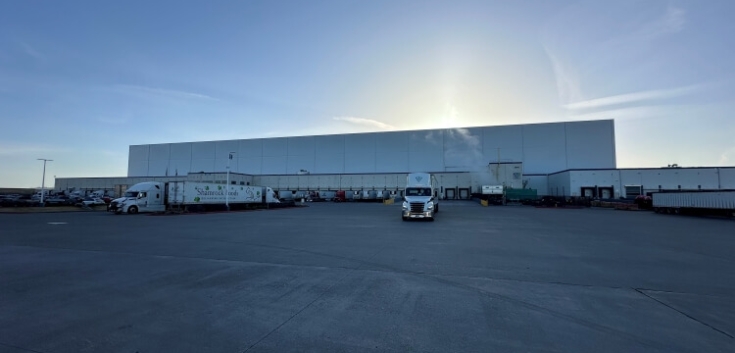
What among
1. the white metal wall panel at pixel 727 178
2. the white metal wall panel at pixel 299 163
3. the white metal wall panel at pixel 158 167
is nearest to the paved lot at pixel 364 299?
the white metal wall panel at pixel 727 178

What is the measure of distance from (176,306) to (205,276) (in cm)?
193

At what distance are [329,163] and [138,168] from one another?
54686 millimetres

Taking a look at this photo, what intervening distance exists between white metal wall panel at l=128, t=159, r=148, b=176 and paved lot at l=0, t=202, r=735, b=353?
303 feet

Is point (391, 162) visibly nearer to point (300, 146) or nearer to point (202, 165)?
point (300, 146)

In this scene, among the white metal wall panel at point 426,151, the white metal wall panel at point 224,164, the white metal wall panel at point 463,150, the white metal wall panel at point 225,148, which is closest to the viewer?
the white metal wall panel at point 463,150

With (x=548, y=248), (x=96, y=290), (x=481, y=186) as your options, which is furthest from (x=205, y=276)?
(x=481, y=186)

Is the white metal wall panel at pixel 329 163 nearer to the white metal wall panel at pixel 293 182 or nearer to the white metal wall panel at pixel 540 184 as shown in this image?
the white metal wall panel at pixel 293 182

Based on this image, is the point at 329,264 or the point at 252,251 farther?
the point at 252,251

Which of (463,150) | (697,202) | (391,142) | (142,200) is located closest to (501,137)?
(463,150)

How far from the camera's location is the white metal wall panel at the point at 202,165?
8244cm

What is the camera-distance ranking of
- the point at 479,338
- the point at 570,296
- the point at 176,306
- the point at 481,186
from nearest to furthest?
1. the point at 479,338
2. the point at 176,306
3. the point at 570,296
4. the point at 481,186

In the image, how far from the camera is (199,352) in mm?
3471

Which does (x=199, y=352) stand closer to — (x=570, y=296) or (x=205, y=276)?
(x=205, y=276)

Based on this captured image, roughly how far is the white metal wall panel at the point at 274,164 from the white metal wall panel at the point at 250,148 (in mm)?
2775
